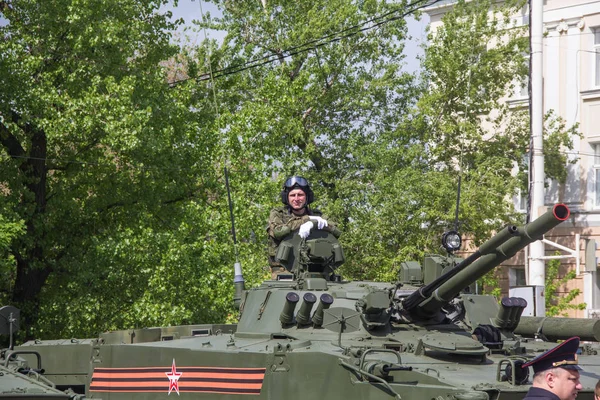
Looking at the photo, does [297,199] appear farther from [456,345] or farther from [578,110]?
[578,110]

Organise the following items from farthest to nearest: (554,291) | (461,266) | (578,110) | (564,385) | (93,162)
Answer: (578,110), (554,291), (93,162), (461,266), (564,385)

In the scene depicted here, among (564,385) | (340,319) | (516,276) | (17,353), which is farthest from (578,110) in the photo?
(564,385)

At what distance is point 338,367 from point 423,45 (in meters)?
20.2

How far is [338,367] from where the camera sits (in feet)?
33.6

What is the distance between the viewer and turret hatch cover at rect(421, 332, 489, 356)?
10570 millimetres

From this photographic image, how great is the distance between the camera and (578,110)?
95.7 ft

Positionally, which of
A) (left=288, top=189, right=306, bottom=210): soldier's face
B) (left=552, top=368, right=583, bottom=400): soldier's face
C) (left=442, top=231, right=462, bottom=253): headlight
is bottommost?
A: (left=552, top=368, right=583, bottom=400): soldier's face

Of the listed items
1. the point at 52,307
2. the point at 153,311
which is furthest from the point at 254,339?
the point at 52,307

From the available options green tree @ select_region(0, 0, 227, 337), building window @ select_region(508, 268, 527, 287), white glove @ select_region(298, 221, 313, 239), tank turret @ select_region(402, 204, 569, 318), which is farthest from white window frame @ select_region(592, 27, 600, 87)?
tank turret @ select_region(402, 204, 569, 318)

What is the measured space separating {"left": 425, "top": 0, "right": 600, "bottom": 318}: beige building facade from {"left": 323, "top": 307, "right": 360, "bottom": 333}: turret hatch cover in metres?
17.8

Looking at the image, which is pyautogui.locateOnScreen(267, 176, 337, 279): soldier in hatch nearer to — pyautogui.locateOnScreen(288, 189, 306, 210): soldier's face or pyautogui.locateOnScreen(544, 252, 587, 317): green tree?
pyautogui.locateOnScreen(288, 189, 306, 210): soldier's face

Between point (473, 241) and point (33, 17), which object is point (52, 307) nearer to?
point (33, 17)

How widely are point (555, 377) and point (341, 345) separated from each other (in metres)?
5.19

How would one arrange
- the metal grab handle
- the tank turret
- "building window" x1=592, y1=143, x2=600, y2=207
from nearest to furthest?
the tank turret, the metal grab handle, "building window" x1=592, y1=143, x2=600, y2=207
